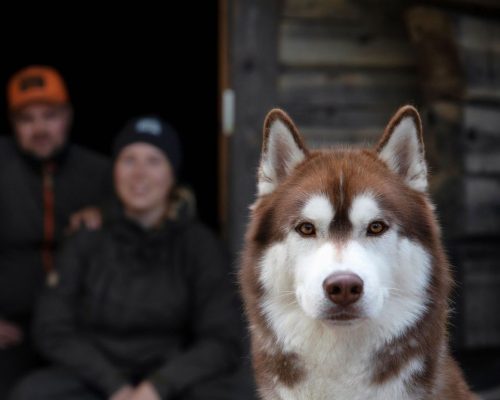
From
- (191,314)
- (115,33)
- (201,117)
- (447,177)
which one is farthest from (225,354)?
(115,33)

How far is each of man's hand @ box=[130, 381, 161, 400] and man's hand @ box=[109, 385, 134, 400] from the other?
19mm

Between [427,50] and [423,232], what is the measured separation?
2.49 m

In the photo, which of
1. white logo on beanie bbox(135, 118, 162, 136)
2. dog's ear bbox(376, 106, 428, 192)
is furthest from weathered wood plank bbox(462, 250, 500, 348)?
dog's ear bbox(376, 106, 428, 192)

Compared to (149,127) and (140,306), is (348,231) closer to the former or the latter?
(140,306)

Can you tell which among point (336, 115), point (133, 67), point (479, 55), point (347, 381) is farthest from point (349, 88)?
point (133, 67)

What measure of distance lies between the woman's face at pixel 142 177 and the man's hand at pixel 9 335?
38.2 inches

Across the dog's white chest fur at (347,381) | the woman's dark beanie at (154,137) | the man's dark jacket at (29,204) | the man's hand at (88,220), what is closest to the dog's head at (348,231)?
the dog's white chest fur at (347,381)

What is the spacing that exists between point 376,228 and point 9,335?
277 cm

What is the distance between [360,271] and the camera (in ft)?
7.43

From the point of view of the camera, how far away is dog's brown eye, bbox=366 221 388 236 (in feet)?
7.94

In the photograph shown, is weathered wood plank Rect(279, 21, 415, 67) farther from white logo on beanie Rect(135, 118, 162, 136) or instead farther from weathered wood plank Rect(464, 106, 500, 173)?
white logo on beanie Rect(135, 118, 162, 136)

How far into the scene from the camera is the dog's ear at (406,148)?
2.50m

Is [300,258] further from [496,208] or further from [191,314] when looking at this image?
[496,208]

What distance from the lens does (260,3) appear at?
5.02m
